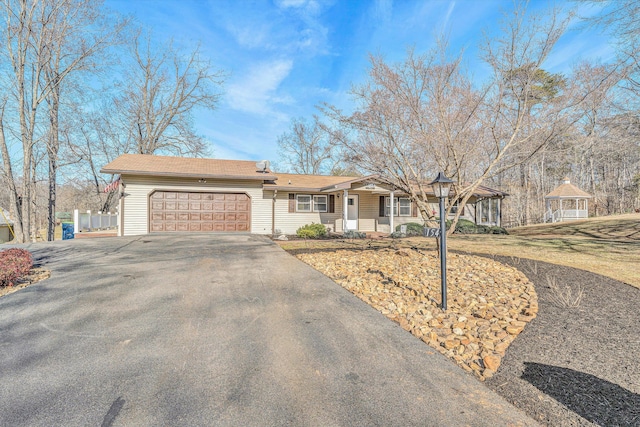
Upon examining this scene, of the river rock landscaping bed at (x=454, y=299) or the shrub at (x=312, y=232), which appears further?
the shrub at (x=312, y=232)

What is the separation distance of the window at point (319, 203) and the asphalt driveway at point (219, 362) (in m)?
11.1

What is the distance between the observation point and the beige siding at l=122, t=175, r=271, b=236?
13.1 meters

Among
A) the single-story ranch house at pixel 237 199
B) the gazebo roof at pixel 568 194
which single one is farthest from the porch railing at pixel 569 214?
the single-story ranch house at pixel 237 199

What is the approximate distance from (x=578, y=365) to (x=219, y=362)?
352 centimetres

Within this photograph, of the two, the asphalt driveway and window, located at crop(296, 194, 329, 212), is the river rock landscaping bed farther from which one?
window, located at crop(296, 194, 329, 212)

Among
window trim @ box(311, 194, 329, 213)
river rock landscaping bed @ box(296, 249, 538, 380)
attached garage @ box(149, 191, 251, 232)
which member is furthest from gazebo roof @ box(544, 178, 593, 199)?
attached garage @ box(149, 191, 251, 232)

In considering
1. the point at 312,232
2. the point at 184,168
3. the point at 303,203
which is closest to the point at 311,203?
the point at 303,203

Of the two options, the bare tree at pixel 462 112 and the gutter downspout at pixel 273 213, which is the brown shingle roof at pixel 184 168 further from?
the bare tree at pixel 462 112

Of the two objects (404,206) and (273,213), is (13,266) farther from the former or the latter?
(404,206)

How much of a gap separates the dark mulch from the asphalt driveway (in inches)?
11.4

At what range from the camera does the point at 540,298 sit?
4.71 m

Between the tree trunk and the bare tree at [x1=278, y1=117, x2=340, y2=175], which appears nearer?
the tree trunk

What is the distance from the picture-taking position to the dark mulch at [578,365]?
87.3 inches

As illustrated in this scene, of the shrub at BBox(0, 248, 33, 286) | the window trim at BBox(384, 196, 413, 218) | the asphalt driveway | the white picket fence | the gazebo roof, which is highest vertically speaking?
the gazebo roof
